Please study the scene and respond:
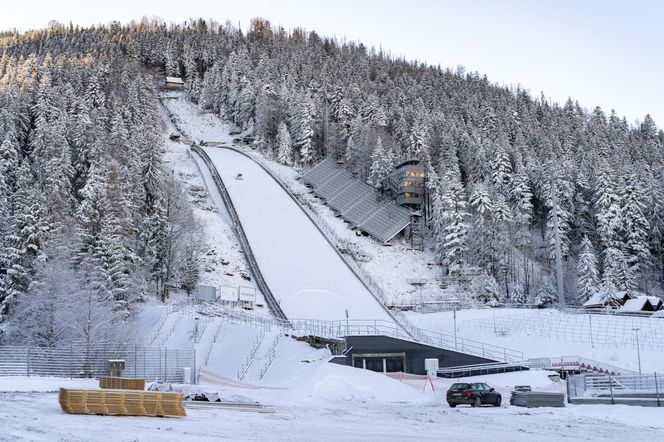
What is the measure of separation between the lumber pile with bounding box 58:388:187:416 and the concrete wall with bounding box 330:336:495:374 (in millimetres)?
21414

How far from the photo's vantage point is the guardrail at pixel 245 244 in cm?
5366

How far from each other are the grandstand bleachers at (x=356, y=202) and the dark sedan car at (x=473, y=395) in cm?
4601

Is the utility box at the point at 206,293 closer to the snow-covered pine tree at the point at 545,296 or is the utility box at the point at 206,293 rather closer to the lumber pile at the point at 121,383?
the snow-covered pine tree at the point at 545,296

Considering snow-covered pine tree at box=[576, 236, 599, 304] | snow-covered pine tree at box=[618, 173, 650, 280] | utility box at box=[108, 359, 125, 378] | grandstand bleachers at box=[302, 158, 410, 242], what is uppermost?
grandstand bleachers at box=[302, 158, 410, 242]

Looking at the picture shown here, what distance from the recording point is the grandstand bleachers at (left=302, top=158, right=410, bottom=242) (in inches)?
2958

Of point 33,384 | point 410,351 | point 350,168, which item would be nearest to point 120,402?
point 33,384

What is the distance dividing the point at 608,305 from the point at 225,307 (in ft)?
91.2

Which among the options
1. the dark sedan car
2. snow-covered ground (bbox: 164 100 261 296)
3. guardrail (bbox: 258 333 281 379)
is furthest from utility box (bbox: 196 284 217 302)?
the dark sedan car

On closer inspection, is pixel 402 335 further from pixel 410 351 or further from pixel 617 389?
pixel 617 389

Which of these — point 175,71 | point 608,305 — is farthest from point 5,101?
point 175,71

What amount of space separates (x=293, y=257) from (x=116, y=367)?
34823 mm

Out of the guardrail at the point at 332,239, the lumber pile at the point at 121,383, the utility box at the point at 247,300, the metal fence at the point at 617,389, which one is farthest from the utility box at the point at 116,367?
the guardrail at the point at 332,239

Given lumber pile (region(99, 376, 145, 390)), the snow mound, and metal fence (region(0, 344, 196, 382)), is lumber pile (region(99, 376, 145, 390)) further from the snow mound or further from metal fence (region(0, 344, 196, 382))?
the snow mound

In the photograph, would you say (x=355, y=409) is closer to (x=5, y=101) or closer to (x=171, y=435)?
(x=171, y=435)
